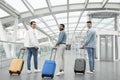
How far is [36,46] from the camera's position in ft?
28.0

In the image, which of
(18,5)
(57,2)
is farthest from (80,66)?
(57,2)

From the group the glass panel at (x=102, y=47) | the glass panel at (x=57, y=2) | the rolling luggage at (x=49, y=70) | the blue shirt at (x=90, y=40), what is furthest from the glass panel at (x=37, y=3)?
the rolling luggage at (x=49, y=70)

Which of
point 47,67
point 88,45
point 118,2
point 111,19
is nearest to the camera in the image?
point 47,67

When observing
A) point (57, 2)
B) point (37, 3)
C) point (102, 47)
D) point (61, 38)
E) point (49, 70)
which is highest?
point (57, 2)

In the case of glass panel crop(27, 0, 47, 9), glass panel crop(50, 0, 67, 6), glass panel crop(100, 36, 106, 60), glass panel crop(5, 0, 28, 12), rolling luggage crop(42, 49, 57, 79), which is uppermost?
glass panel crop(50, 0, 67, 6)

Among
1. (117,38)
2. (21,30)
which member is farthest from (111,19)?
(21,30)

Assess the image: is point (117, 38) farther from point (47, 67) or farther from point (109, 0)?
point (47, 67)

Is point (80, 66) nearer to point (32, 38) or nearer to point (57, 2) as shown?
point (32, 38)

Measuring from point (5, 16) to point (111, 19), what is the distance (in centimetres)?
957

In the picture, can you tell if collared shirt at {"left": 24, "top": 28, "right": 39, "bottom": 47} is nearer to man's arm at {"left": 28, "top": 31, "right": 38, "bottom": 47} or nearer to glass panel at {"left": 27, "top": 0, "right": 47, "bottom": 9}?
man's arm at {"left": 28, "top": 31, "right": 38, "bottom": 47}

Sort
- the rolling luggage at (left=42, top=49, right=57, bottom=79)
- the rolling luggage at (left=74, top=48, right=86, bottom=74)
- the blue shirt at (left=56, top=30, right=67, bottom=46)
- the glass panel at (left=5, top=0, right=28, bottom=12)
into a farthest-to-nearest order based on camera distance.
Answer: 1. the glass panel at (left=5, top=0, right=28, bottom=12)
2. the rolling luggage at (left=74, top=48, right=86, bottom=74)
3. the blue shirt at (left=56, top=30, right=67, bottom=46)
4. the rolling luggage at (left=42, top=49, right=57, bottom=79)

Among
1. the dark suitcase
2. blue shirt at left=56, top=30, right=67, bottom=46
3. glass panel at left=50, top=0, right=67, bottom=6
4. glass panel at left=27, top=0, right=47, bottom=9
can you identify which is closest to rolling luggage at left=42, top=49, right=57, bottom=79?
blue shirt at left=56, top=30, right=67, bottom=46

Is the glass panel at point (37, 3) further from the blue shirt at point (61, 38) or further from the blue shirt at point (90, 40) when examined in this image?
the blue shirt at point (61, 38)

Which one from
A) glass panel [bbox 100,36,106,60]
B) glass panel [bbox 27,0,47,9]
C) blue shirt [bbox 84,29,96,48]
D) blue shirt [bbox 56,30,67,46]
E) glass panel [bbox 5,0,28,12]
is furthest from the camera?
glass panel [bbox 100,36,106,60]
